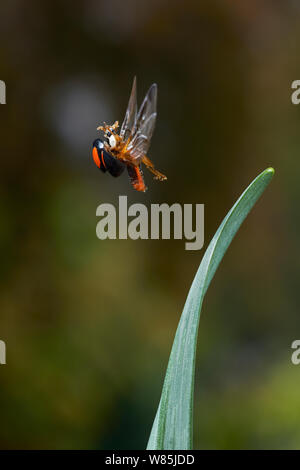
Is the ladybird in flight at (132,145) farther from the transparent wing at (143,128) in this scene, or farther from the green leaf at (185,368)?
the green leaf at (185,368)

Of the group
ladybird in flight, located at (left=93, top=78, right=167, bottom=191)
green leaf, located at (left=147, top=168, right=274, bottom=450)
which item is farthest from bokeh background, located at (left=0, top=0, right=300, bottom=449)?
green leaf, located at (left=147, top=168, right=274, bottom=450)

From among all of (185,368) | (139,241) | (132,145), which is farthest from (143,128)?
(139,241)

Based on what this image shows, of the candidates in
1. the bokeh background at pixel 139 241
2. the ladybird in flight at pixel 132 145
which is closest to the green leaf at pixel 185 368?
the ladybird in flight at pixel 132 145

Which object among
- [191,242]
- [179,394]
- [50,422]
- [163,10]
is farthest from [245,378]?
[179,394]

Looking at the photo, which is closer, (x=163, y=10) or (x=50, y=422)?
(x=50, y=422)

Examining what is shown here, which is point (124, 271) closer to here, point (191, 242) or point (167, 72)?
point (191, 242)

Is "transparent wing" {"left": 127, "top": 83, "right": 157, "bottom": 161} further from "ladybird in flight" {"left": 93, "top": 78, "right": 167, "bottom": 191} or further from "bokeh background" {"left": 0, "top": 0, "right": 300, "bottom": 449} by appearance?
"bokeh background" {"left": 0, "top": 0, "right": 300, "bottom": 449}
